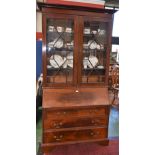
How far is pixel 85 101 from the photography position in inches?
85.3

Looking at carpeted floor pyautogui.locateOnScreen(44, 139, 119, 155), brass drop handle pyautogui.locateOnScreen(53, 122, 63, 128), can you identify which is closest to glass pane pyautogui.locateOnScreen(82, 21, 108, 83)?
brass drop handle pyautogui.locateOnScreen(53, 122, 63, 128)

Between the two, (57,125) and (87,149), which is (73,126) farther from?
(87,149)

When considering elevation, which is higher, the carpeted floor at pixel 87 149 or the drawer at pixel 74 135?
the drawer at pixel 74 135

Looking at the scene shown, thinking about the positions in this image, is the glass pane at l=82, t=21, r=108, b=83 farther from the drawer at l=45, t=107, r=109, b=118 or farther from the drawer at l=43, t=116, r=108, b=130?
the drawer at l=43, t=116, r=108, b=130

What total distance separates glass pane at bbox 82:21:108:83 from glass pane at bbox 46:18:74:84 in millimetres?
197

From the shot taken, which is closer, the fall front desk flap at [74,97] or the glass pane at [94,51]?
the fall front desk flap at [74,97]

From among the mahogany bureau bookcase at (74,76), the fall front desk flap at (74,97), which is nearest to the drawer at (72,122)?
the mahogany bureau bookcase at (74,76)

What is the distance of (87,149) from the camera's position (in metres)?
2.24

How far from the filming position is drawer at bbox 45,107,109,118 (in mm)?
2078

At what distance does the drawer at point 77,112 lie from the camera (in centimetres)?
208

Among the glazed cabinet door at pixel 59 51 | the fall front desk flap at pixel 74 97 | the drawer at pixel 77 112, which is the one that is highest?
the glazed cabinet door at pixel 59 51

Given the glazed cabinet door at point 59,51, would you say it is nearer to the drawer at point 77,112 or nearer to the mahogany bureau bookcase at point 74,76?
the mahogany bureau bookcase at point 74,76
